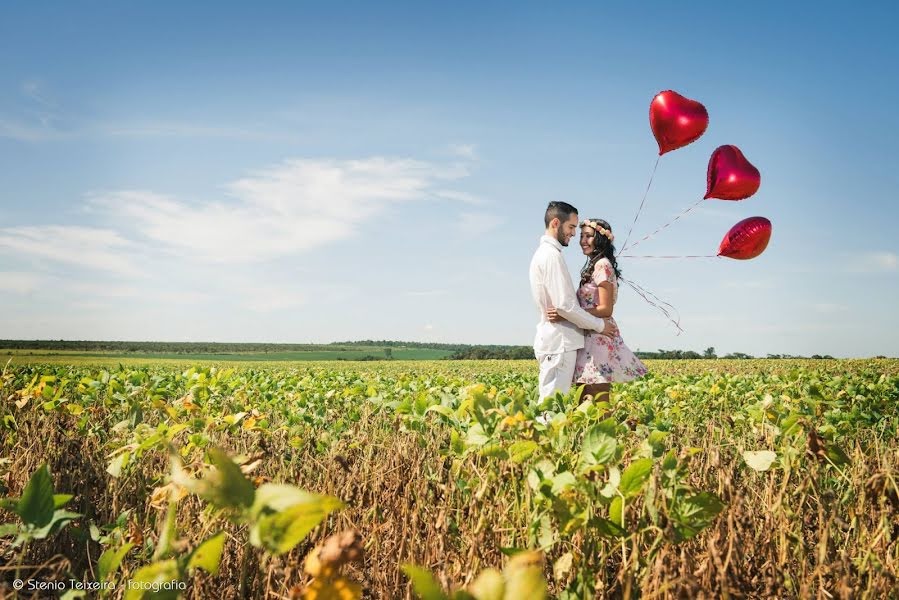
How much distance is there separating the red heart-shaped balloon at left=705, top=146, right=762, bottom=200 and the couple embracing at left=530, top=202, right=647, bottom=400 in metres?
0.89

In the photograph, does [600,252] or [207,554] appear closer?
[207,554]

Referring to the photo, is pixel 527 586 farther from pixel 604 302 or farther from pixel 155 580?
pixel 604 302

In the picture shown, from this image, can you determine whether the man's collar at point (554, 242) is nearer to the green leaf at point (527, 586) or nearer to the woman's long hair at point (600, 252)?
the woman's long hair at point (600, 252)

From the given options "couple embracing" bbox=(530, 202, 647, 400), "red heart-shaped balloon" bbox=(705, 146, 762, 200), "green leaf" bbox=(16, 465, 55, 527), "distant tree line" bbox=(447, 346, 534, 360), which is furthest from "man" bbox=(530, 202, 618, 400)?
"distant tree line" bbox=(447, 346, 534, 360)

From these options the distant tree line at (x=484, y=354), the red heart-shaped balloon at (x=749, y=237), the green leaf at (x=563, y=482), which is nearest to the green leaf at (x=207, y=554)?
the green leaf at (x=563, y=482)

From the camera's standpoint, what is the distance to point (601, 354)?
14.4 ft

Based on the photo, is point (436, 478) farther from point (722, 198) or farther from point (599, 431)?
point (722, 198)

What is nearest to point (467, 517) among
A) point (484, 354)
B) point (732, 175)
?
point (732, 175)

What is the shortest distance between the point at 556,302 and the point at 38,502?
3464mm

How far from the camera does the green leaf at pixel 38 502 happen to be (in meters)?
1.14

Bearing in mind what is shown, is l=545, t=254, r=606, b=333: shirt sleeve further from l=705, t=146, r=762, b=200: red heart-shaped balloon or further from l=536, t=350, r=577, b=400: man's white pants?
l=705, t=146, r=762, b=200: red heart-shaped balloon

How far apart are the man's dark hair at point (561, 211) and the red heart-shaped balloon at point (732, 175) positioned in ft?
3.69

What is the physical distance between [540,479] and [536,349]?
2990mm

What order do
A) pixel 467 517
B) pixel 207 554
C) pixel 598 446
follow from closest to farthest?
pixel 207 554
pixel 598 446
pixel 467 517
